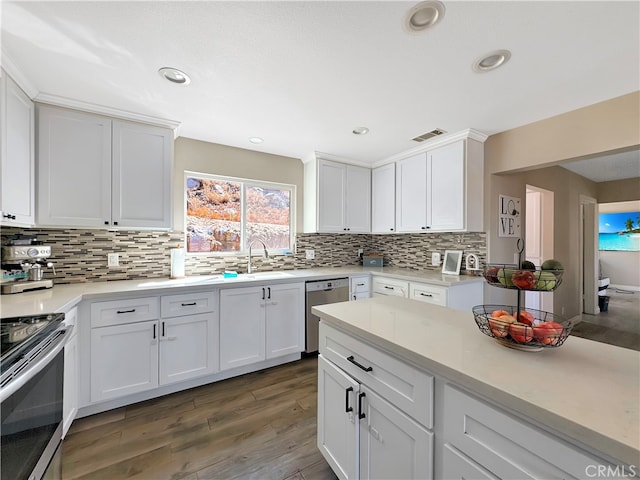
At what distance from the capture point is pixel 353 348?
1245 millimetres

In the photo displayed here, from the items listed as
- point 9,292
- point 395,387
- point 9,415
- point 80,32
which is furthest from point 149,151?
point 395,387

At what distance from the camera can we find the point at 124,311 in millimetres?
2047

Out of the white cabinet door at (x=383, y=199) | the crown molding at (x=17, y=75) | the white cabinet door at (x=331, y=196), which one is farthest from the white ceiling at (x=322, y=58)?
the white cabinet door at (x=383, y=199)

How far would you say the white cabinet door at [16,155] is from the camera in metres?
1.63

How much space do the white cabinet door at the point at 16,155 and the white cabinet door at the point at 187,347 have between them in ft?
3.93

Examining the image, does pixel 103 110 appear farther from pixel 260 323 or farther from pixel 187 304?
pixel 260 323

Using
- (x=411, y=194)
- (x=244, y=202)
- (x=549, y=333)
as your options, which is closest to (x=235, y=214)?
(x=244, y=202)

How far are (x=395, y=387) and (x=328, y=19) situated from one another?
1712 mm

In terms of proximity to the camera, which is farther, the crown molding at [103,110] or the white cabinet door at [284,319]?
the white cabinet door at [284,319]

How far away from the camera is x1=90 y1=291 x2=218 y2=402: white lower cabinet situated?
1983 millimetres

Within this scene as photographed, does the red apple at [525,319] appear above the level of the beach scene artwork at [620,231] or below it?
below

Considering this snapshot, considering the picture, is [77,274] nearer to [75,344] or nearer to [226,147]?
[75,344]

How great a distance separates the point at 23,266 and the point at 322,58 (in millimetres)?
2571

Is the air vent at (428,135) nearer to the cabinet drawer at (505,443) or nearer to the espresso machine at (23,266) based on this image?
the cabinet drawer at (505,443)
